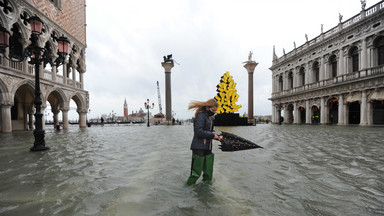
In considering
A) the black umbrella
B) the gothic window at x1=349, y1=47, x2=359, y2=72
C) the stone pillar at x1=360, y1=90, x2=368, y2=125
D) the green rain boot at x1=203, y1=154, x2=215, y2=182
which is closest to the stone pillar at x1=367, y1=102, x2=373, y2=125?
the stone pillar at x1=360, y1=90, x2=368, y2=125

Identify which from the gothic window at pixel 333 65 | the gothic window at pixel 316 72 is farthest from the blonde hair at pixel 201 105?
the gothic window at pixel 316 72

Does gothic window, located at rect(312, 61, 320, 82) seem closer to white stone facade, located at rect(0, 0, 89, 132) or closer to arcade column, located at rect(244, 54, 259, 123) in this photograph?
arcade column, located at rect(244, 54, 259, 123)

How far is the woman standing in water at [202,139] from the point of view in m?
2.86

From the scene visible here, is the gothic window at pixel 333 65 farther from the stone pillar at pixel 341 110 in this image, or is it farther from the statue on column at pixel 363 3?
the statue on column at pixel 363 3

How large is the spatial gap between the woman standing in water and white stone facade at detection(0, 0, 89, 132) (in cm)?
1483

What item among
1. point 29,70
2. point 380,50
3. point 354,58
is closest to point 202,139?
point 29,70

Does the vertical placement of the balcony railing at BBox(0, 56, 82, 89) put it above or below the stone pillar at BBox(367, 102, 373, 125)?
above

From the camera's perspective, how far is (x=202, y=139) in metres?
2.90

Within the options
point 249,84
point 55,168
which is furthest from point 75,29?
point 249,84

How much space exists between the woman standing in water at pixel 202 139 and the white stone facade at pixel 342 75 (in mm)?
22771

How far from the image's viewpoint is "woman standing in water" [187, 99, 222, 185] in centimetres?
286

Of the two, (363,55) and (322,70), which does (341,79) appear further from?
(322,70)

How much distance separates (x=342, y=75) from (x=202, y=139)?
86.3ft

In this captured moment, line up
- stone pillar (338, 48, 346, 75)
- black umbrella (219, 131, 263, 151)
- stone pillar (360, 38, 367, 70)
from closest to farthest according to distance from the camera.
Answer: black umbrella (219, 131, 263, 151)
stone pillar (360, 38, 367, 70)
stone pillar (338, 48, 346, 75)
